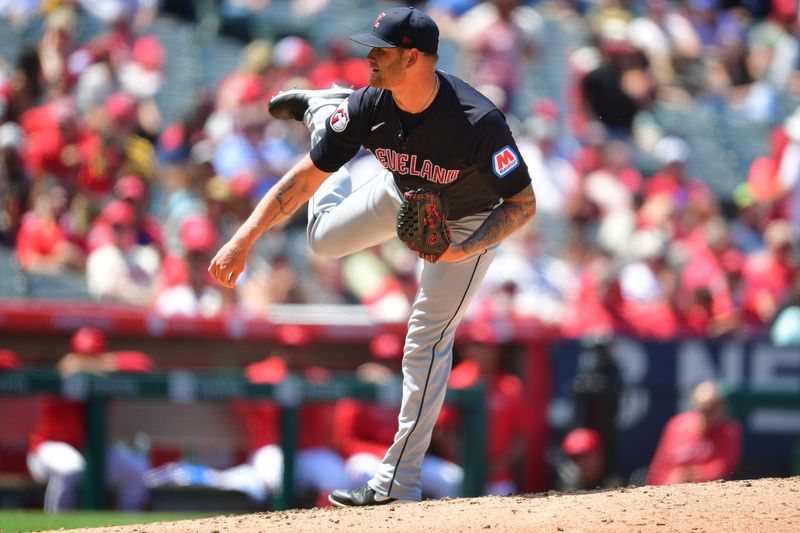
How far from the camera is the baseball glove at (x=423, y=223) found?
14.4ft

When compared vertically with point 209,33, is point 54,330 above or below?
below

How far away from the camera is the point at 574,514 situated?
14.4 feet

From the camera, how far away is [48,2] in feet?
33.4

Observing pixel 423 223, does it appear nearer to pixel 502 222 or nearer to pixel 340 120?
pixel 502 222

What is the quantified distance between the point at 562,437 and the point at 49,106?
4375 millimetres

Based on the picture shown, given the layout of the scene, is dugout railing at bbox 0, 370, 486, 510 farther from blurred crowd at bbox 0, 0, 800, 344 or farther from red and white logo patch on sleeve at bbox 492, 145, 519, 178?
red and white logo patch on sleeve at bbox 492, 145, 519, 178

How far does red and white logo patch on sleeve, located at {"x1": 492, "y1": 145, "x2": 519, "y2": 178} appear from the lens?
4570 millimetres

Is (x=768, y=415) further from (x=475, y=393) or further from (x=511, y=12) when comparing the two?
(x=511, y=12)

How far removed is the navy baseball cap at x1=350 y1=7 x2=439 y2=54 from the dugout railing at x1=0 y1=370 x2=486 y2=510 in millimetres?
3017

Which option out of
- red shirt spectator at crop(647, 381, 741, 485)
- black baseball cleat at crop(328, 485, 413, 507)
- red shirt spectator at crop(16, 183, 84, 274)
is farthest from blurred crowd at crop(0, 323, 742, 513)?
black baseball cleat at crop(328, 485, 413, 507)

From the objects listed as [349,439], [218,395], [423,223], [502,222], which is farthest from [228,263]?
[349,439]

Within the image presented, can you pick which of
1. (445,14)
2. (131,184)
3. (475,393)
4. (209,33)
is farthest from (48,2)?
(475,393)

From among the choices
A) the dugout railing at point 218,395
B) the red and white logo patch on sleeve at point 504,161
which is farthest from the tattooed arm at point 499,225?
the dugout railing at point 218,395

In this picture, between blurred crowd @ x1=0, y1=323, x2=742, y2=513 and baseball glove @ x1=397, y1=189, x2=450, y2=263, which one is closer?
baseball glove @ x1=397, y1=189, x2=450, y2=263
